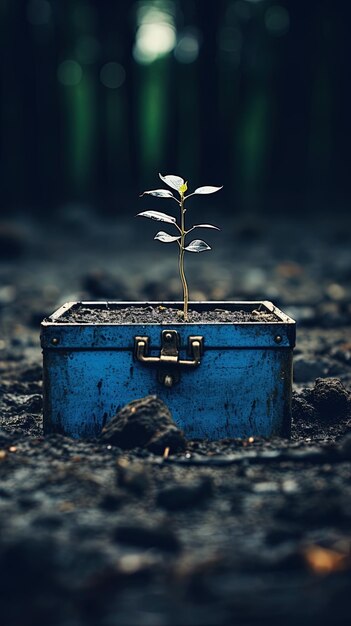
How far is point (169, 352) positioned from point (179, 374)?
0.41 feet

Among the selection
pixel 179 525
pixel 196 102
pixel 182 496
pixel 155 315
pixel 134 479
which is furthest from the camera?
pixel 196 102

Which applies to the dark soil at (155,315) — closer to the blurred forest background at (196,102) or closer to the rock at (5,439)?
the rock at (5,439)

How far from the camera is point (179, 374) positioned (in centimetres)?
381

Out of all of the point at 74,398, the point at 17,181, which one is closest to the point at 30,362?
the point at 74,398

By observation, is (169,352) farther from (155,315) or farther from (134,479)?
(134,479)

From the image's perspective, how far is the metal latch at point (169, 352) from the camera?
12.3ft

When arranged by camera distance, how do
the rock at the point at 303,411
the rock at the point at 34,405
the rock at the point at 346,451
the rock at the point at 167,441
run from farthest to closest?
the rock at the point at 34,405 → the rock at the point at 303,411 → the rock at the point at 167,441 → the rock at the point at 346,451

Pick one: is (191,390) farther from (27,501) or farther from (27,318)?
(27,318)

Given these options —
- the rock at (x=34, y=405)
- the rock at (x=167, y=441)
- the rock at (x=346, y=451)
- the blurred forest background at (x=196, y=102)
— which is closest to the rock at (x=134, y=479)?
the rock at (x=167, y=441)

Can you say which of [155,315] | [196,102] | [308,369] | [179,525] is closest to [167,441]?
[179,525]

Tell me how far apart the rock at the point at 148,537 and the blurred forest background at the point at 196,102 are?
1872cm

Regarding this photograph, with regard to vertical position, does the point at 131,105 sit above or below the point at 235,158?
above

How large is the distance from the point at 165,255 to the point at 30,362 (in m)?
8.56

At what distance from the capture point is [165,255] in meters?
14.6
